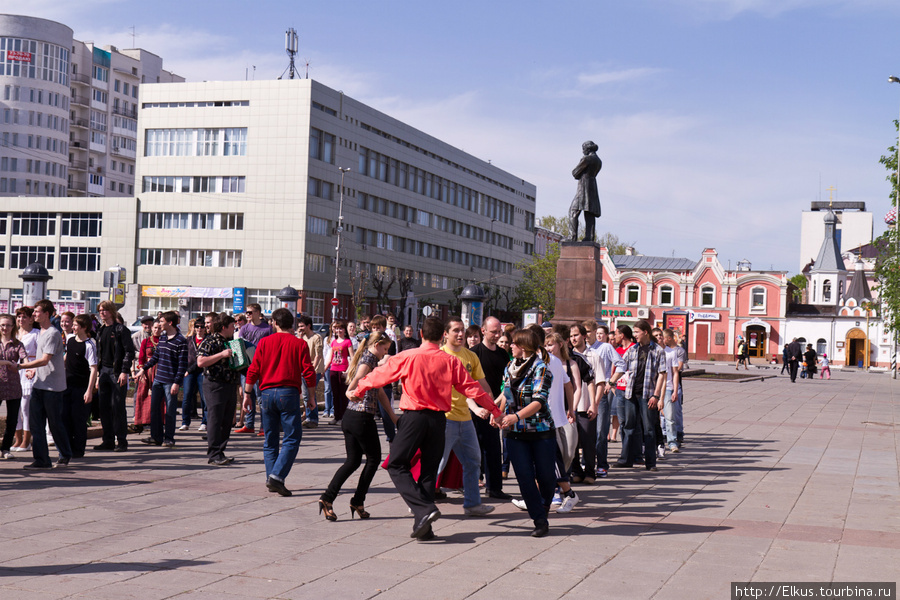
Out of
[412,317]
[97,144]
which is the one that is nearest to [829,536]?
[412,317]

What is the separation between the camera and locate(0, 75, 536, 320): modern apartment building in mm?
65188

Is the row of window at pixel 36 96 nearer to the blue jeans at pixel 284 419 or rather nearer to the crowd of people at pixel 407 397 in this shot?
the crowd of people at pixel 407 397

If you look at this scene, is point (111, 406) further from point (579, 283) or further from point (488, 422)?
point (579, 283)

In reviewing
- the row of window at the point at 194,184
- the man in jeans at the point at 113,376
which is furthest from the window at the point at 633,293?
the man in jeans at the point at 113,376

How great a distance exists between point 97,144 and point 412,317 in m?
76.3

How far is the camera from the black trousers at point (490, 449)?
9625 mm

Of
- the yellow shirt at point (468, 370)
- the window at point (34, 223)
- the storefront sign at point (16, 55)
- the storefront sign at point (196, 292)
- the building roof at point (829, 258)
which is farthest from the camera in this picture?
the storefront sign at point (16, 55)

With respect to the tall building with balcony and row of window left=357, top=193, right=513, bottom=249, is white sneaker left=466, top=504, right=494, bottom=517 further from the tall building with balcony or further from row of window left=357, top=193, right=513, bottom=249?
the tall building with balcony

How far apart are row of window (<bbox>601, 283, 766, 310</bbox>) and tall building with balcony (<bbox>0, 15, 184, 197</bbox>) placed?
184 feet

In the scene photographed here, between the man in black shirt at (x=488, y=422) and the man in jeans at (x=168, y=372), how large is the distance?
16.0 feet

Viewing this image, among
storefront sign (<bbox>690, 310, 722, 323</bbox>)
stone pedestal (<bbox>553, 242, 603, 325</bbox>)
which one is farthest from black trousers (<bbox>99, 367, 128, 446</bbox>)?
storefront sign (<bbox>690, 310, 722, 323</bbox>)

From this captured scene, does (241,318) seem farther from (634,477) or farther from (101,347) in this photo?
(634,477)

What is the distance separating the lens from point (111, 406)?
12359 millimetres

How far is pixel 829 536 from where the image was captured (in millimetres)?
8055
